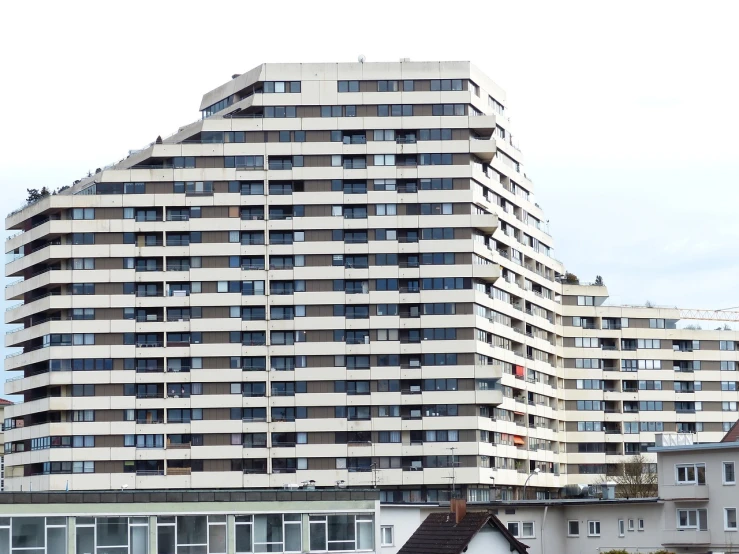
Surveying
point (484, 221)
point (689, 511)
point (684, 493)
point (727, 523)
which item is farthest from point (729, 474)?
point (484, 221)

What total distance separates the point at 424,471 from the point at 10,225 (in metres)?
53.8

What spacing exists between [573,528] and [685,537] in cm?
1466

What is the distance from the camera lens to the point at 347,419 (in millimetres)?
155375

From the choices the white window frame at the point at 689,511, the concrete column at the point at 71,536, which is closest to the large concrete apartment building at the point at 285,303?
the white window frame at the point at 689,511

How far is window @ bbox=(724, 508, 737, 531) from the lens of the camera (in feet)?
356

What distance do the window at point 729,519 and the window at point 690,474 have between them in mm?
2734

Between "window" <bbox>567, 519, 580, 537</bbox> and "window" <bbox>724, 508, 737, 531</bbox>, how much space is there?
17.5 metres

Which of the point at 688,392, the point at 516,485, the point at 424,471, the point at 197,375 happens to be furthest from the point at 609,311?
the point at 197,375

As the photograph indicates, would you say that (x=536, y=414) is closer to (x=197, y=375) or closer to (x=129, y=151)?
(x=197, y=375)

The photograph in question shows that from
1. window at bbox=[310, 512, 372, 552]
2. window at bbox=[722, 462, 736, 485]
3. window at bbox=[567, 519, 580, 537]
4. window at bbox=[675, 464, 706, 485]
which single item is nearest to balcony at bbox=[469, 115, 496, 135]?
window at bbox=[567, 519, 580, 537]

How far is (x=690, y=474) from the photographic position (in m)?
111

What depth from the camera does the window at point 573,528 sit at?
407 feet

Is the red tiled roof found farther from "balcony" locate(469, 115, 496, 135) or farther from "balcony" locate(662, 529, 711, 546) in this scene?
"balcony" locate(469, 115, 496, 135)

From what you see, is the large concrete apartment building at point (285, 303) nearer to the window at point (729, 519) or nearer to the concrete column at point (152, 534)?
the window at point (729, 519)
